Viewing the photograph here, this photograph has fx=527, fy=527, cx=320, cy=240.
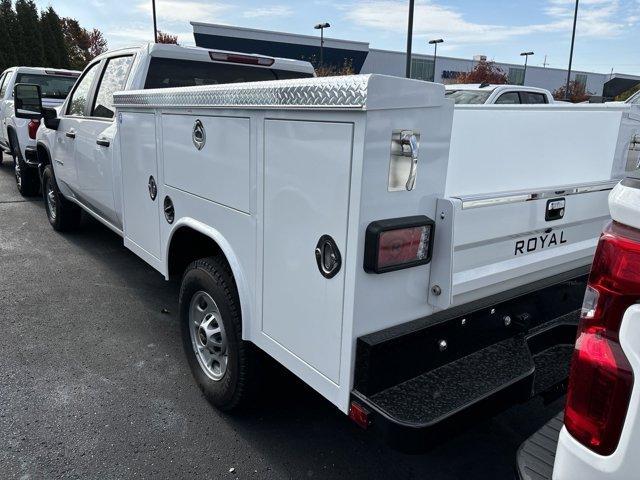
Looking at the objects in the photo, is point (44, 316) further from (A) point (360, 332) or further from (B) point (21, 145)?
(B) point (21, 145)

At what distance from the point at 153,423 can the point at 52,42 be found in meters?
37.2

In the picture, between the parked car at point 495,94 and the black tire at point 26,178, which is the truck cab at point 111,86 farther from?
the parked car at point 495,94

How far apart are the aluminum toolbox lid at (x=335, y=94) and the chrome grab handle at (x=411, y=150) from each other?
98mm

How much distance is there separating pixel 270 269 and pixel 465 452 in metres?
1.47

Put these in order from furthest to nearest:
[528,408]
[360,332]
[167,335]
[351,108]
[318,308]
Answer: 1. [167,335]
2. [528,408]
3. [318,308]
4. [360,332]
5. [351,108]

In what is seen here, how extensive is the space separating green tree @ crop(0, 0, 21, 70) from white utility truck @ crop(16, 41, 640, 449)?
35155mm

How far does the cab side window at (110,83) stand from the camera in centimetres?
443

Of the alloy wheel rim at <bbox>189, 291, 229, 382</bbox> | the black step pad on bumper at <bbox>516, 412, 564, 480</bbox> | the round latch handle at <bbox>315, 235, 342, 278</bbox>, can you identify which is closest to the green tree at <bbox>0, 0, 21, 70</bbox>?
the alloy wheel rim at <bbox>189, 291, 229, 382</bbox>

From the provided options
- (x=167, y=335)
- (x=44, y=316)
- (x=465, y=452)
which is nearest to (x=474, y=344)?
(x=465, y=452)

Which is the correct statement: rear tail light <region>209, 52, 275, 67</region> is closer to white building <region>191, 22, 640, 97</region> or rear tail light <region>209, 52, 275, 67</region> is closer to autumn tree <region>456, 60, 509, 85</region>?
white building <region>191, 22, 640, 97</region>

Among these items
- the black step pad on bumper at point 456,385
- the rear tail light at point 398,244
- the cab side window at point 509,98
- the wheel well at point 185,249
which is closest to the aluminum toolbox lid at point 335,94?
the rear tail light at point 398,244

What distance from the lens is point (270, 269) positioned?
7.36ft

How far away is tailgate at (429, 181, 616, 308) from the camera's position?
196 centimetres

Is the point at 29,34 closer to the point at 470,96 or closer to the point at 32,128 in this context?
the point at 32,128
